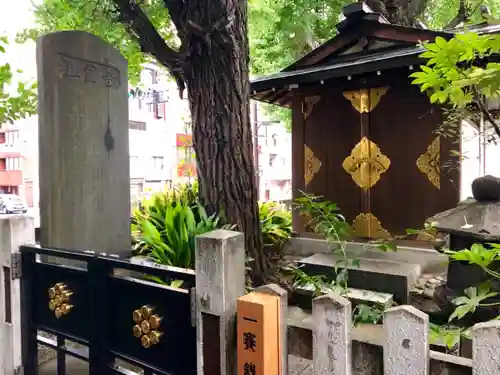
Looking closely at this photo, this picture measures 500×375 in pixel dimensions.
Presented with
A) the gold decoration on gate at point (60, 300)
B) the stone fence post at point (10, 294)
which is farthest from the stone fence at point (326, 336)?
the stone fence post at point (10, 294)

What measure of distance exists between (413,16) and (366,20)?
521 cm

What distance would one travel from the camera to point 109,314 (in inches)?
120

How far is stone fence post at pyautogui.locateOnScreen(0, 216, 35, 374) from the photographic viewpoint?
3.58 m

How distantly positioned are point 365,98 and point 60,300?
5446mm

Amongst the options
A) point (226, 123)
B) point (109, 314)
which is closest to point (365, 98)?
point (226, 123)

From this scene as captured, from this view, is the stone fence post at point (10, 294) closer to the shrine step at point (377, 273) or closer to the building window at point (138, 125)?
the shrine step at point (377, 273)

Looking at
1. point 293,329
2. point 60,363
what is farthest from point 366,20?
point 60,363

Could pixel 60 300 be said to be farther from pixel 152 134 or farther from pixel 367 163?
pixel 152 134

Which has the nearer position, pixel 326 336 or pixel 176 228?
pixel 326 336

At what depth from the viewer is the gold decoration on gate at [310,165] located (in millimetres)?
7546

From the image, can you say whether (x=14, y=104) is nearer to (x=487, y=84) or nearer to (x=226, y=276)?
(x=226, y=276)

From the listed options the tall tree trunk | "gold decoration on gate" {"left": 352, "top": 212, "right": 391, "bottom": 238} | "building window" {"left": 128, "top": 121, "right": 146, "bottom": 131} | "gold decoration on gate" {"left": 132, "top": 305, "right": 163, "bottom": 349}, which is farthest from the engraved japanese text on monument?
"building window" {"left": 128, "top": 121, "right": 146, "bottom": 131}

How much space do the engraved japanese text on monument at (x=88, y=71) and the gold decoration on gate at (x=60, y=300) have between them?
7.98ft

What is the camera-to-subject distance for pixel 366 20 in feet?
22.9
